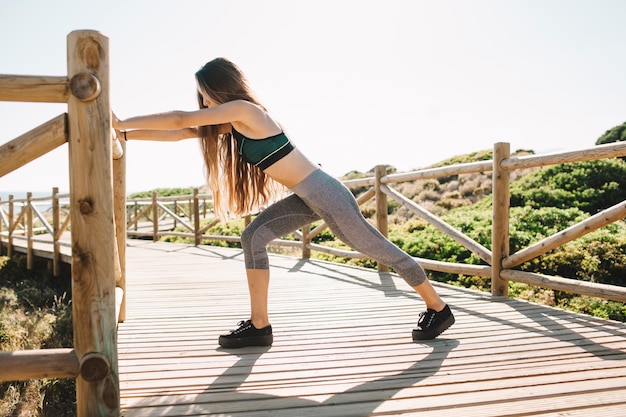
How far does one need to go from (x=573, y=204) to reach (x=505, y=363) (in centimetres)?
918

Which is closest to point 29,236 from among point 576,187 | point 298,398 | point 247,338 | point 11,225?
point 11,225

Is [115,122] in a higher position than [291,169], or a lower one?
higher

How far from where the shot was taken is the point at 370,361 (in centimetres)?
255

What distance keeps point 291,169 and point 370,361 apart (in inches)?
42.4

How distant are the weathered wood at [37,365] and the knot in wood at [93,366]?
1.2 inches

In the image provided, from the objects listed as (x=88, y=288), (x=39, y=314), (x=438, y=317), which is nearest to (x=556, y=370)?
(x=438, y=317)

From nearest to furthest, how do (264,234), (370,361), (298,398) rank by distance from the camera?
1. (298,398)
2. (370,361)
3. (264,234)

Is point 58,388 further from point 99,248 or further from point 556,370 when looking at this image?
point 556,370

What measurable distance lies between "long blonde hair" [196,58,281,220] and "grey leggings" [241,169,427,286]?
122 mm

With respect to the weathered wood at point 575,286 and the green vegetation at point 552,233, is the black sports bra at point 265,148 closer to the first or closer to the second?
the weathered wood at point 575,286

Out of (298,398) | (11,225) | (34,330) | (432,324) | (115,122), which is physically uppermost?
(11,225)

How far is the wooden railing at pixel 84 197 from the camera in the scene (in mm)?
1708

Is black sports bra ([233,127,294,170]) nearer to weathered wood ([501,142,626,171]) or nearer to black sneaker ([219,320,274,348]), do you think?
black sneaker ([219,320,274,348])

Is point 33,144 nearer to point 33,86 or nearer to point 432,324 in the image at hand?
point 33,86
